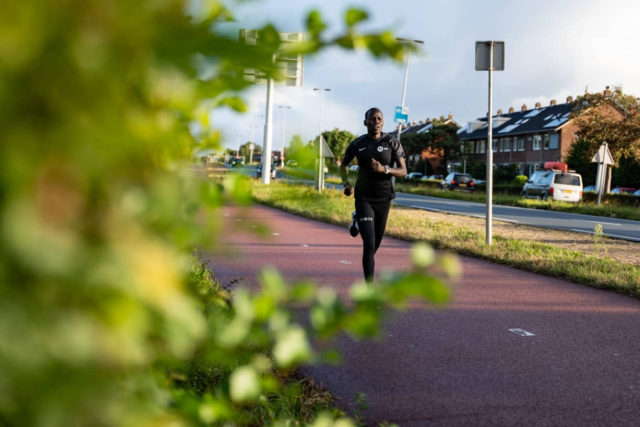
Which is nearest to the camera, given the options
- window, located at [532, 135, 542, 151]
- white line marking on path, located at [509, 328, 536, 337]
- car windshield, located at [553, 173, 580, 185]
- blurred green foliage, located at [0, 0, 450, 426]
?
blurred green foliage, located at [0, 0, 450, 426]

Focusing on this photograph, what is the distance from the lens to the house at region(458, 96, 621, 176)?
235 ft

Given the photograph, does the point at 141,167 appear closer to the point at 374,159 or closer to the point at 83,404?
the point at 83,404

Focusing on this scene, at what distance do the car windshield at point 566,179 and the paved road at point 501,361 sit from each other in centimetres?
2611

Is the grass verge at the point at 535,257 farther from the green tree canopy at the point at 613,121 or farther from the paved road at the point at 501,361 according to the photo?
the green tree canopy at the point at 613,121

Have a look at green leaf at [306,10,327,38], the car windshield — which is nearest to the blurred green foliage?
green leaf at [306,10,327,38]

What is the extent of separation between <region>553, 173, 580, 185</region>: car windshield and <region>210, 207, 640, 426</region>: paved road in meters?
26.1

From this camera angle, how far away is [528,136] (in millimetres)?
78625

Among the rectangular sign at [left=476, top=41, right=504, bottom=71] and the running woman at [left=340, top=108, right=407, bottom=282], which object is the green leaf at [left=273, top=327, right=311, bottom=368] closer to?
the running woman at [left=340, top=108, right=407, bottom=282]

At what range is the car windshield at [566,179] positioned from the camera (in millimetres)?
32719

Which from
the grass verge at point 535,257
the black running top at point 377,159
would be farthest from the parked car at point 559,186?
the black running top at point 377,159

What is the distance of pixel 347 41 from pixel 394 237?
13.4 m

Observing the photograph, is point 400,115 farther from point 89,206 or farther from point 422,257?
point 89,206

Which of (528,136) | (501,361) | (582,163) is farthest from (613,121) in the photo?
(528,136)

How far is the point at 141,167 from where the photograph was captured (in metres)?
0.75
